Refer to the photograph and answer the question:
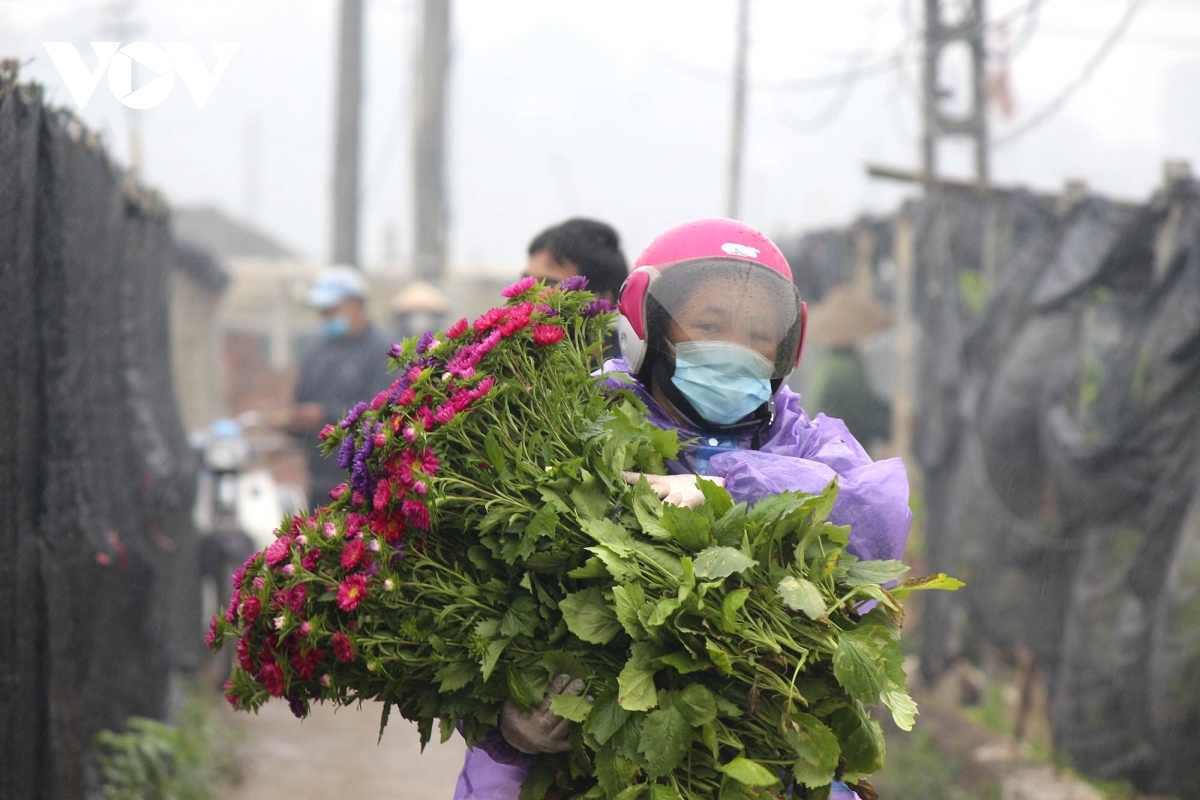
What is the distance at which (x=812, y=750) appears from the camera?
7.82ft

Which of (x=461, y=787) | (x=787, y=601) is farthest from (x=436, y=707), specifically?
(x=787, y=601)

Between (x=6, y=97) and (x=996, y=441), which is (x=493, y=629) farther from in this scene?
(x=996, y=441)

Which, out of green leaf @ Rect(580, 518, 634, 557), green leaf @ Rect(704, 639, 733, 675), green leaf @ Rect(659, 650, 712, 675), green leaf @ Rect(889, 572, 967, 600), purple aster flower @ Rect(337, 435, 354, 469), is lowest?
green leaf @ Rect(659, 650, 712, 675)

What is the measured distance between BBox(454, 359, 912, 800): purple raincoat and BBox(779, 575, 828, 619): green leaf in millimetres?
218

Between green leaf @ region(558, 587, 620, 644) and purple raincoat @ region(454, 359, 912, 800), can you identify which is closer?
green leaf @ region(558, 587, 620, 644)

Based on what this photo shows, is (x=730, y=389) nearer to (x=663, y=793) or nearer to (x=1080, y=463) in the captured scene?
(x=663, y=793)

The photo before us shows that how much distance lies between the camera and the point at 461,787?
9.34 ft

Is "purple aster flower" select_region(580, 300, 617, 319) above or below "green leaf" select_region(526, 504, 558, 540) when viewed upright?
above

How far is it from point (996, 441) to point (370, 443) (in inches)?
236

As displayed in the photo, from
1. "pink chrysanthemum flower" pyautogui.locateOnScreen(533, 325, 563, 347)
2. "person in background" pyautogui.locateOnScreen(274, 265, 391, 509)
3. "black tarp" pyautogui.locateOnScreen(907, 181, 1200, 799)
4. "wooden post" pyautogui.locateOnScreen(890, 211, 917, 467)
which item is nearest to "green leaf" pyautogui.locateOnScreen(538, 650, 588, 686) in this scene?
"pink chrysanthemum flower" pyautogui.locateOnScreen(533, 325, 563, 347)

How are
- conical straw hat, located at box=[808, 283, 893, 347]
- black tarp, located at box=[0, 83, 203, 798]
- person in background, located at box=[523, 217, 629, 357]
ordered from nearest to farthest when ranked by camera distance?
1. black tarp, located at box=[0, 83, 203, 798]
2. person in background, located at box=[523, 217, 629, 357]
3. conical straw hat, located at box=[808, 283, 893, 347]

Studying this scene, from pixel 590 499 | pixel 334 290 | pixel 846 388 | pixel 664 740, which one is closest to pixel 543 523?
pixel 590 499

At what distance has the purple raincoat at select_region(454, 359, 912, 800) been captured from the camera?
2604 millimetres

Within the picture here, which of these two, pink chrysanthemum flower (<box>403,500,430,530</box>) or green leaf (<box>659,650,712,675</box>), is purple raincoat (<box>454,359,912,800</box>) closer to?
green leaf (<box>659,650,712,675</box>)
